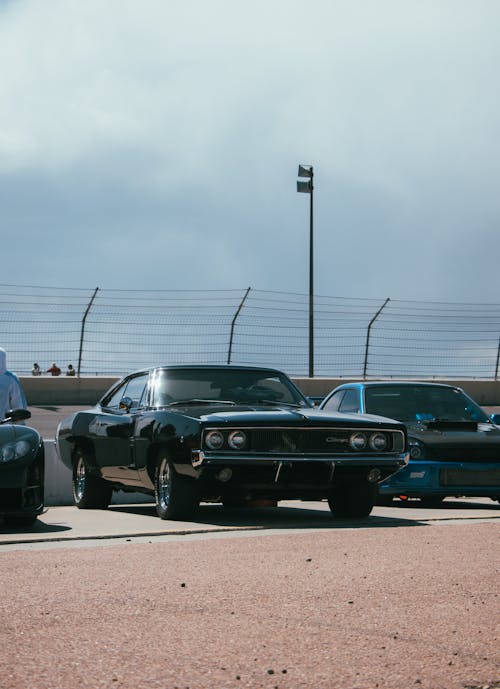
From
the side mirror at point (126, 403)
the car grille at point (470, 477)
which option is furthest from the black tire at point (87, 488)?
the car grille at point (470, 477)

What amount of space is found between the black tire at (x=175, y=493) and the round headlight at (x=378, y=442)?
4.92 ft

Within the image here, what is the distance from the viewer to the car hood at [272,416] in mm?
9344

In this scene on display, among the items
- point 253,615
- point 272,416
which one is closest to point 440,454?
point 272,416

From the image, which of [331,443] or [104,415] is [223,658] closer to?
[331,443]

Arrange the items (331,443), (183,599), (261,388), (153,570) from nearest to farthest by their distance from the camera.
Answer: (183,599), (153,570), (331,443), (261,388)

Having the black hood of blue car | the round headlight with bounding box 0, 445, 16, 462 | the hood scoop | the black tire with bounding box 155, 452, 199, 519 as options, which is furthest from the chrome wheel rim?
the hood scoop

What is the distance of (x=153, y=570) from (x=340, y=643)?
2.18m

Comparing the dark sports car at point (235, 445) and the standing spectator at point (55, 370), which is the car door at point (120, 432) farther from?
the standing spectator at point (55, 370)

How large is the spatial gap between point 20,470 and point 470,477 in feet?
14.5

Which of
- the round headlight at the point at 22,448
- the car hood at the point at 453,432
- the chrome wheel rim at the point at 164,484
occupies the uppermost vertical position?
→ the round headlight at the point at 22,448

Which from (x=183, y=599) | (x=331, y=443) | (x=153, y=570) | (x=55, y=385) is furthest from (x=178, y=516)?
(x=55, y=385)

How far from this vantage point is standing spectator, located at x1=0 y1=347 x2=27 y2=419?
9969mm

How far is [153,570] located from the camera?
6691mm

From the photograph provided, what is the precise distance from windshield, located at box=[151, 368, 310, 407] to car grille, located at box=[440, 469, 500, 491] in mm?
1575
